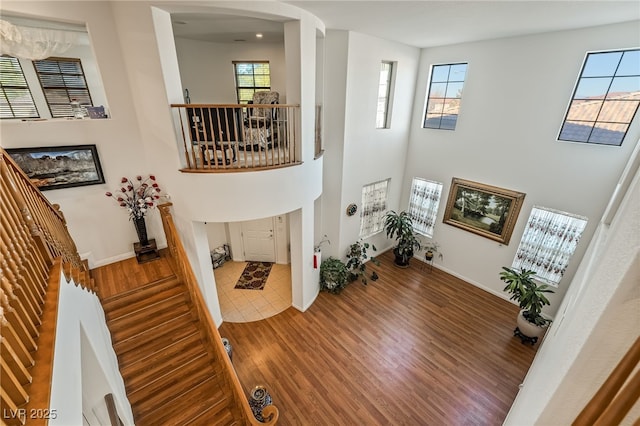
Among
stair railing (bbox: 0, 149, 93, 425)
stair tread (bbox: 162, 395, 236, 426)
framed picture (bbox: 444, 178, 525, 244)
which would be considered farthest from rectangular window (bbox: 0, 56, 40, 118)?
framed picture (bbox: 444, 178, 525, 244)

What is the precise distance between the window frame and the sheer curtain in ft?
17.6

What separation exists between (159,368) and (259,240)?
12.6ft

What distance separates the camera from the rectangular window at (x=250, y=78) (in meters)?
6.14

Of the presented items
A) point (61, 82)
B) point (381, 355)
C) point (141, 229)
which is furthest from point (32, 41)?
point (381, 355)

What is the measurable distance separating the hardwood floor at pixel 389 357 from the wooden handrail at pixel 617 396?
3.64 metres

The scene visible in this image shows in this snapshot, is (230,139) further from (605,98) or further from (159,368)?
(605,98)

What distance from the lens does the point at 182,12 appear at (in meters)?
3.27

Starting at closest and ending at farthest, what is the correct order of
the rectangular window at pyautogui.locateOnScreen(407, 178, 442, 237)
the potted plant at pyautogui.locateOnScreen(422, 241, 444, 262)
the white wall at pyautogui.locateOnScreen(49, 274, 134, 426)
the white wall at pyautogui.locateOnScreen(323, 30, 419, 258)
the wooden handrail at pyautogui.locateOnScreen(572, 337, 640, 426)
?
the wooden handrail at pyautogui.locateOnScreen(572, 337, 640, 426) → the white wall at pyautogui.locateOnScreen(49, 274, 134, 426) → the white wall at pyautogui.locateOnScreen(323, 30, 419, 258) → the rectangular window at pyautogui.locateOnScreen(407, 178, 442, 237) → the potted plant at pyautogui.locateOnScreen(422, 241, 444, 262)

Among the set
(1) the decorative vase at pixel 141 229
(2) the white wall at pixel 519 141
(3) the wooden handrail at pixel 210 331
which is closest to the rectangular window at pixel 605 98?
(2) the white wall at pixel 519 141

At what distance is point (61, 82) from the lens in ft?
16.0

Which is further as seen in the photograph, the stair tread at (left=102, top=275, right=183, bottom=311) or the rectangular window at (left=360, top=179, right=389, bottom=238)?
the rectangular window at (left=360, top=179, right=389, bottom=238)

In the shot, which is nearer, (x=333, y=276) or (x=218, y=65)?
(x=333, y=276)

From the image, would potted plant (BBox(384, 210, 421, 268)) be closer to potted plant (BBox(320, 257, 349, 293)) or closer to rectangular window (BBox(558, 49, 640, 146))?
potted plant (BBox(320, 257, 349, 293))

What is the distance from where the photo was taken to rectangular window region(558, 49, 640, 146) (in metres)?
4.05
